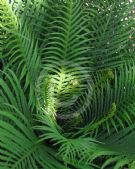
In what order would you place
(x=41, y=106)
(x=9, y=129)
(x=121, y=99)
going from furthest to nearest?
(x=121, y=99)
(x=41, y=106)
(x=9, y=129)

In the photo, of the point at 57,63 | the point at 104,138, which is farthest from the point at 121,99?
the point at 57,63

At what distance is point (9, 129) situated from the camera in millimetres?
1403

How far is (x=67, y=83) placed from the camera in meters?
1.67

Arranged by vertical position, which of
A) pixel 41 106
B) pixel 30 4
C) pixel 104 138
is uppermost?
pixel 30 4

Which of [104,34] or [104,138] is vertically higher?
[104,34]

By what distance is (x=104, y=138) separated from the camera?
1.63 metres

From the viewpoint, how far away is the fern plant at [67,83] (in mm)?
1432

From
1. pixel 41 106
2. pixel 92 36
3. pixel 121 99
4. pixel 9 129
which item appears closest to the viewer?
pixel 9 129

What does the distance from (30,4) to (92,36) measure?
0.30m

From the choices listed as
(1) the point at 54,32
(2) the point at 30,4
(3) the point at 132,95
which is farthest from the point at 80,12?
(3) the point at 132,95

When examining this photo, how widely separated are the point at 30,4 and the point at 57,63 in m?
0.34

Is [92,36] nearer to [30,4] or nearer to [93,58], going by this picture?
[93,58]

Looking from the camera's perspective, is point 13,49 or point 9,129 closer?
point 9,129

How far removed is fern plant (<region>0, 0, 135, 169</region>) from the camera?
143 centimetres
